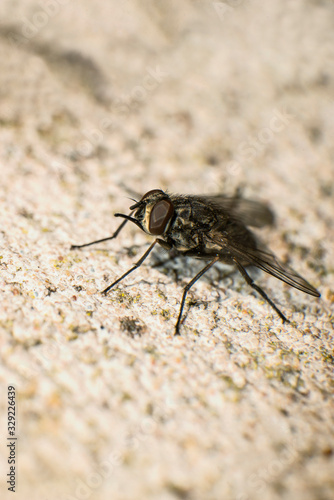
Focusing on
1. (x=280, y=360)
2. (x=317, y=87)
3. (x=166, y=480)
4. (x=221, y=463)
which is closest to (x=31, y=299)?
(x=166, y=480)

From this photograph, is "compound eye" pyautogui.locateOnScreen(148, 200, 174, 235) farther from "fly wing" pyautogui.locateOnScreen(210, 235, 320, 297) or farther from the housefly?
"fly wing" pyautogui.locateOnScreen(210, 235, 320, 297)

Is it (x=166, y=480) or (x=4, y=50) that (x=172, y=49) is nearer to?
(x=4, y=50)

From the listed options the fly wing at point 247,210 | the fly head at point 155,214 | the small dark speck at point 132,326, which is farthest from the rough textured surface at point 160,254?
the fly head at point 155,214

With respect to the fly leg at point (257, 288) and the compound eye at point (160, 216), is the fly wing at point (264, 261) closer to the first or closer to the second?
the fly leg at point (257, 288)

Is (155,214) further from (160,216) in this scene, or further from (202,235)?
(202,235)

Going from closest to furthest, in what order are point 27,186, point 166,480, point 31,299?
point 166,480 → point 31,299 → point 27,186

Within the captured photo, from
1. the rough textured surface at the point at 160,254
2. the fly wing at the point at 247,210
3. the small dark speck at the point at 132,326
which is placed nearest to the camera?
the rough textured surface at the point at 160,254

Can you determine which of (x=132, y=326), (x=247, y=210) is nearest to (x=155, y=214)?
(x=132, y=326)
